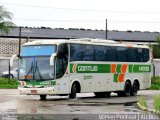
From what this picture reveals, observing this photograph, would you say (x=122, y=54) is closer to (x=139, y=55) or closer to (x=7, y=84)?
(x=139, y=55)

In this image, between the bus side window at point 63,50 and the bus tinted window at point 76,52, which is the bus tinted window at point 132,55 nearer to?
the bus tinted window at point 76,52

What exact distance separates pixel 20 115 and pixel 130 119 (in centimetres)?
379

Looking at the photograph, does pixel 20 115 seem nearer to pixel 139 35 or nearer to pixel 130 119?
pixel 130 119

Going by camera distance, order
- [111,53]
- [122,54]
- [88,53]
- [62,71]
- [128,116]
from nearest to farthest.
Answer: [128,116] → [62,71] → [88,53] → [111,53] → [122,54]

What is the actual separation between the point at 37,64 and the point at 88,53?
3.56m

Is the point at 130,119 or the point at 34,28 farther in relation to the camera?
the point at 34,28

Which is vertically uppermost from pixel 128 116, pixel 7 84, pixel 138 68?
pixel 138 68

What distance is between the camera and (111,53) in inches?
1291

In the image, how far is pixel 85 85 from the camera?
3062 centimetres

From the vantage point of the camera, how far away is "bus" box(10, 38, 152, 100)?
2828 centimetres

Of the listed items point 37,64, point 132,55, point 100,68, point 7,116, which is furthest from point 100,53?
point 7,116

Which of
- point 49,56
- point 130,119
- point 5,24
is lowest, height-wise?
point 130,119

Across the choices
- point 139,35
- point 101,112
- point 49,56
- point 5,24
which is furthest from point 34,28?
point 101,112

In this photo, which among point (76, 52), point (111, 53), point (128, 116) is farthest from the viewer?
point (111, 53)
